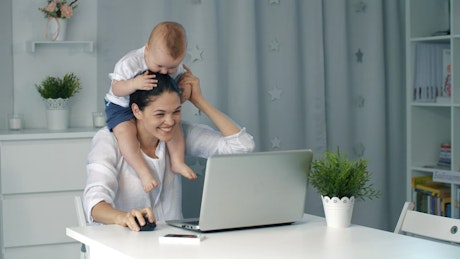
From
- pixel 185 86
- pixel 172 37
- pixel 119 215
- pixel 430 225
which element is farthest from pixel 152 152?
pixel 430 225

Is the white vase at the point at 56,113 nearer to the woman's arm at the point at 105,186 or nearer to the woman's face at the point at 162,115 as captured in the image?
the woman's arm at the point at 105,186

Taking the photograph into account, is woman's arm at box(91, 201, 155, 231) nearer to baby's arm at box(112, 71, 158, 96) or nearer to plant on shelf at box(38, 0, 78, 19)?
baby's arm at box(112, 71, 158, 96)

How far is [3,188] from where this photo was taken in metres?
3.53

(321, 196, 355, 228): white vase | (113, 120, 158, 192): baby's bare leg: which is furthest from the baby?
(321, 196, 355, 228): white vase

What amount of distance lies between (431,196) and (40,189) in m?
2.21

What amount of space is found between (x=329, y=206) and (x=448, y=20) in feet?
7.79

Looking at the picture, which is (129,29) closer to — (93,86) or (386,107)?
(93,86)

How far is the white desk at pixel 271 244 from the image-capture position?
2.29 meters

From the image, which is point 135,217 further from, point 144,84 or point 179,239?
point 144,84

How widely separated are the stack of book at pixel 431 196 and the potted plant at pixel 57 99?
2045mm

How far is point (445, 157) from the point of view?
4.61m

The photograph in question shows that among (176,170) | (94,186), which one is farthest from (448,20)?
(94,186)

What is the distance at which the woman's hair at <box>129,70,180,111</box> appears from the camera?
3.11 m

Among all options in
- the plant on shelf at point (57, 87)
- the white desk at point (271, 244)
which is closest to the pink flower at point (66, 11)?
the plant on shelf at point (57, 87)
